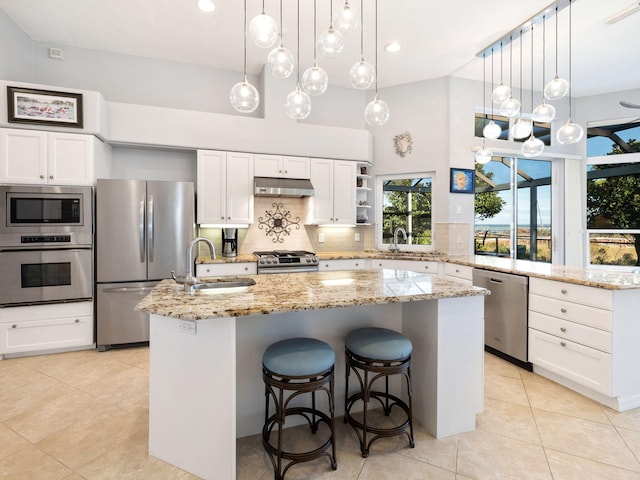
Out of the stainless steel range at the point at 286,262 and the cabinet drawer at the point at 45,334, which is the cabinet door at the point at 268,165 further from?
the cabinet drawer at the point at 45,334

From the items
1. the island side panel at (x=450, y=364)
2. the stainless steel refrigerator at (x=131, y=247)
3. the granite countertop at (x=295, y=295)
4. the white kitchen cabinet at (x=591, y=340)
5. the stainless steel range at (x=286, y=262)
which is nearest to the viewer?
the granite countertop at (x=295, y=295)

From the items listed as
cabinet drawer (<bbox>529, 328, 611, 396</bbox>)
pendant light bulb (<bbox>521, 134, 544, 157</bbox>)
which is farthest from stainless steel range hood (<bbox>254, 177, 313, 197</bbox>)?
cabinet drawer (<bbox>529, 328, 611, 396</bbox>)

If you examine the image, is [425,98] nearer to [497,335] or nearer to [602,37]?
[602,37]

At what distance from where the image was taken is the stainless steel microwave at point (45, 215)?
10.3 ft

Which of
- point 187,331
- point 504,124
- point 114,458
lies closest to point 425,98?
point 504,124

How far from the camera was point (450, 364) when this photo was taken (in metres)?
2.01

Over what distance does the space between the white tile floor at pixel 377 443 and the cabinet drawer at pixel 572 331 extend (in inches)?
17.4

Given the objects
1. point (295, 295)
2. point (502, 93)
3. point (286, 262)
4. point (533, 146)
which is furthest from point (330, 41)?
point (286, 262)

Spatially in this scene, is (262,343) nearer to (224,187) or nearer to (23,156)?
(224,187)

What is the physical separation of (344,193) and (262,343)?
295 cm

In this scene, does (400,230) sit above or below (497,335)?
above

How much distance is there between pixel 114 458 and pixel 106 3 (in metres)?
3.80

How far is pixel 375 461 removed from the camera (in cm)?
180

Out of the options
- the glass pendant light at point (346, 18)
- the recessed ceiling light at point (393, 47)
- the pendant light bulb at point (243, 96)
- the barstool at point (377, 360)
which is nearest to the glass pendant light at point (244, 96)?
the pendant light bulb at point (243, 96)
